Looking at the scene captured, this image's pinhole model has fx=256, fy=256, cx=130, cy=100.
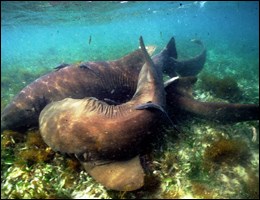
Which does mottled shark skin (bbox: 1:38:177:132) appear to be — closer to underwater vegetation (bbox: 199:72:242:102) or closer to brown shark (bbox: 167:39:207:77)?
brown shark (bbox: 167:39:207:77)

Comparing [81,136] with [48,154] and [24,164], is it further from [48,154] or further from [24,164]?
[24,164]

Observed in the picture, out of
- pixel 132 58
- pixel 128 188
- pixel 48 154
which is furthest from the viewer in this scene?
pixel 132 58

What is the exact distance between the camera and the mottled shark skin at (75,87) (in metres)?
7.97

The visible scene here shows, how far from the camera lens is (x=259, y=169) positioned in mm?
6293

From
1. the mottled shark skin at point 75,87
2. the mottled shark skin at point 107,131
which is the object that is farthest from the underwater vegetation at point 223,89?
the mottled shark skin at point 107,131

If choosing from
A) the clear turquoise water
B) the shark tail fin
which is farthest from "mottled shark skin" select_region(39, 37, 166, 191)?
the clear turquoise water

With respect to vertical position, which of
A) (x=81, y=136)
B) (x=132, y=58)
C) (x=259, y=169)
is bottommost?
(x=259, y=169)

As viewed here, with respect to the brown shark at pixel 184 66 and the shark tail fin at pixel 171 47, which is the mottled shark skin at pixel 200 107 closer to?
the brown shark at pixel 184 66

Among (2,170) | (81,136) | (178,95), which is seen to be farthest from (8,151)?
(178,95)

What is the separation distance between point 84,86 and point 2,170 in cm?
351

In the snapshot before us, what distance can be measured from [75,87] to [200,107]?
13.4ft

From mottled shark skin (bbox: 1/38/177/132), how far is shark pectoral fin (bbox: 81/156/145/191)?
8.41ft

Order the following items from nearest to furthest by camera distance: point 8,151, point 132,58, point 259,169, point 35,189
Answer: point 35,189, point 259,169, point 8,151, point 132,58

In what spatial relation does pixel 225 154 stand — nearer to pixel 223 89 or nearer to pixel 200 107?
pixel 200 107
